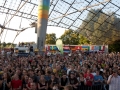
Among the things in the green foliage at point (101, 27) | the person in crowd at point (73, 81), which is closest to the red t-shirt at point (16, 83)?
the person in crowd at point (73, 81)

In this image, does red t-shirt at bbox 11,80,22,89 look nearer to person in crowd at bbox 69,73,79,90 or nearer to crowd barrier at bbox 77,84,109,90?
person in crowd at bbox 69,73,79,90

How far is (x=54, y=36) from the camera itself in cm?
7912

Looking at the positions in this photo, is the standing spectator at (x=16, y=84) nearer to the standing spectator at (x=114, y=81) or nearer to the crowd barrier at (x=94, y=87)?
the crowd barrier at (x=94, y=87)

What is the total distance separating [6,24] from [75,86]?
3459 cm

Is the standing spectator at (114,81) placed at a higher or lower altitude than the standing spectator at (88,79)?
higher

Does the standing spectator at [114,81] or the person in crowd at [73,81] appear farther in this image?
the person in crowd at [73,81]

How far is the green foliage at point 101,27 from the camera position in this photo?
3881cm

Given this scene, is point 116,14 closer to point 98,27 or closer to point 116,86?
point 98,27

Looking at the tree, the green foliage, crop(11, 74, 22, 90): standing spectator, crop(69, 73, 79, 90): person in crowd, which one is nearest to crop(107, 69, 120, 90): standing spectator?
crop(69, 73, 79, 90): person in crowd

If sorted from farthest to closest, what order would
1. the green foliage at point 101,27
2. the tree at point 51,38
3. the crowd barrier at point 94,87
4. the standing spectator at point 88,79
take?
the tree at point 51,38, the green foliage at point 101,27, the standing spectator at point 88,79, the crowd barrier at point 94,87

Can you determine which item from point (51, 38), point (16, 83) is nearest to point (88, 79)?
point (16, 83)

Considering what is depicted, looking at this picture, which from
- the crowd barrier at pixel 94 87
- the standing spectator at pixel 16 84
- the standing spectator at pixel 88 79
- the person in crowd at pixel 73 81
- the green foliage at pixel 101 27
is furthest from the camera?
the green foliage at pixel 101 27

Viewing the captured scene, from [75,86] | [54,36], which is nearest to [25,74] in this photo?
[75,86]

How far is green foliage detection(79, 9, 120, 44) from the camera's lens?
38.8 metres
